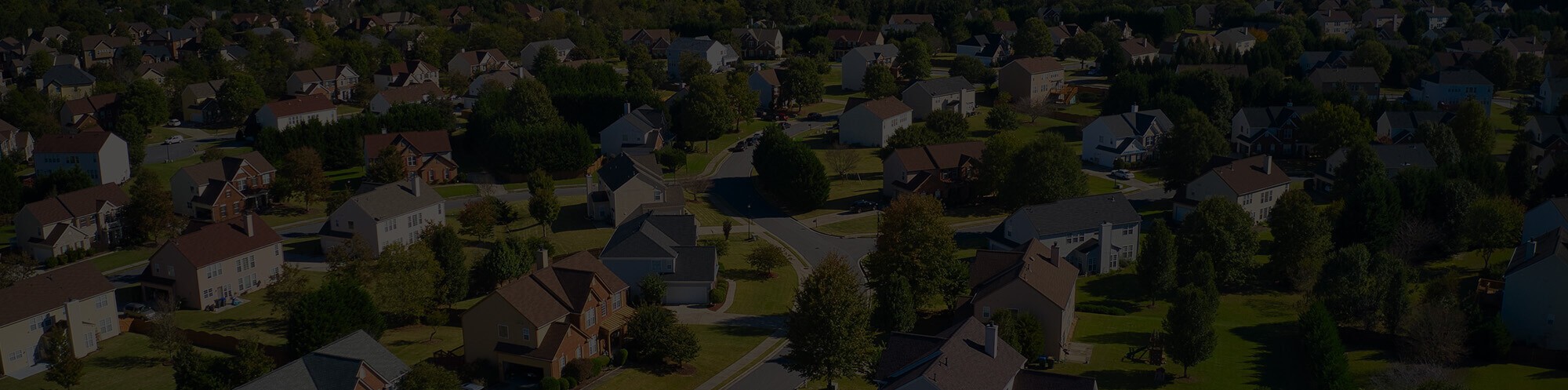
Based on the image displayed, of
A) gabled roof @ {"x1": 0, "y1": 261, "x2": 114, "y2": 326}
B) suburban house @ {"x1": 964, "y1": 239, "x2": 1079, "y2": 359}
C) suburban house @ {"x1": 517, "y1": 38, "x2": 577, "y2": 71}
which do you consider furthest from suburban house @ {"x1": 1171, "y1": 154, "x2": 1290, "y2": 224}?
suburban house @ {"x1": 517, "y1": 38, "x2": 577, "y2": 71}

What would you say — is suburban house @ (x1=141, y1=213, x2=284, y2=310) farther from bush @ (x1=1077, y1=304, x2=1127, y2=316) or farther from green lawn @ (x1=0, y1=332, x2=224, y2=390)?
bush @ (x1=1077, y1=304, x2=1127, y2=316)

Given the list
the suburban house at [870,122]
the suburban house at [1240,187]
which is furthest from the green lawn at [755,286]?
the suburban house at [870,122]

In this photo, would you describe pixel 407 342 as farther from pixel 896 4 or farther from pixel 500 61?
pixel 896 4

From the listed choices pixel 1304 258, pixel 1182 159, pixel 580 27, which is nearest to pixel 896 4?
pixel 580 27

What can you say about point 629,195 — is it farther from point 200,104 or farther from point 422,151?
point 200,104

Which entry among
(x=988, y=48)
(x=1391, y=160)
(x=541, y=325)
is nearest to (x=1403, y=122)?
(x=1391, y=160)
